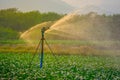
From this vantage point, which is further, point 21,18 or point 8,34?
point 21,18

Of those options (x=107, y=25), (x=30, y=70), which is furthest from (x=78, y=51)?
(x=30, y=70)

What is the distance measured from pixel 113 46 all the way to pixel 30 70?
2467 millimetres

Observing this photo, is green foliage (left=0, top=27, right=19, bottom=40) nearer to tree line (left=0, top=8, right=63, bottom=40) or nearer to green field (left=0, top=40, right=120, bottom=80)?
tree line (left=0, top=8, right=63, bottom=40)

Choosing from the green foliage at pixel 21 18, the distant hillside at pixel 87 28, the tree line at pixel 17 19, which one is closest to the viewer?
the distant hillside at pixel 87 28

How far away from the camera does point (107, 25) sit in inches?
281

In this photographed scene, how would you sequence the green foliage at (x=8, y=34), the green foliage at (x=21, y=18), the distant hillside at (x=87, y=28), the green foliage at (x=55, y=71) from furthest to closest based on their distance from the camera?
the green foliage at (x=21, y=18), the green foliage at (x=8, y=34), the distant hillside at (x=87, y=28), the green foliage at (x=55, y=71)

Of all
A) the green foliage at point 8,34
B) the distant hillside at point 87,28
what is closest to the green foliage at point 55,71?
the distant hillside at point 87,28

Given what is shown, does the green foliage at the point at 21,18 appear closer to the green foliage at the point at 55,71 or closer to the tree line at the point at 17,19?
the tree line at the point at 17,19

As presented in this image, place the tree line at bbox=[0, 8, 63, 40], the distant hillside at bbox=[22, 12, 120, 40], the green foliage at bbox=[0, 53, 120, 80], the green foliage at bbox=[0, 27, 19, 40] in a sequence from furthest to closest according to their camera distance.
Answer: the tree line at bbox=[0, 8, 63, 40] < the green foliage at bbox=[0, 27, 19, 40] < the distant hillside at bbox=[22, 12, 120, 40] < the green foliage at bbox=[0, 53, 120, 80]

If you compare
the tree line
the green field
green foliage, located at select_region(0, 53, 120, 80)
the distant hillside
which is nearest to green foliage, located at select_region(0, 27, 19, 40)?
the tree line

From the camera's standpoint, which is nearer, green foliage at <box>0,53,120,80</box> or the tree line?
green foliage at <box>0,53,120,80</box>

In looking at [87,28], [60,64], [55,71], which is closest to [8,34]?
[87,28]

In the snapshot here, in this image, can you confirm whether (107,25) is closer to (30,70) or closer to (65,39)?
(65,39)

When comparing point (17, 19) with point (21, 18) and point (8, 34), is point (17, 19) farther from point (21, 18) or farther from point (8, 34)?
point (8, 34)
